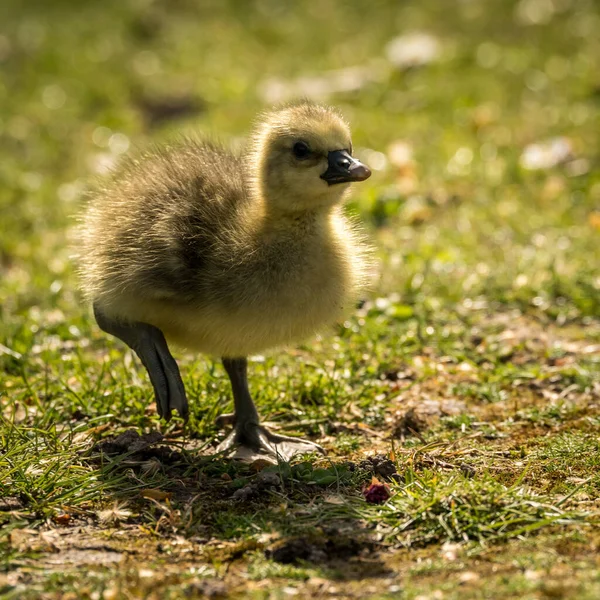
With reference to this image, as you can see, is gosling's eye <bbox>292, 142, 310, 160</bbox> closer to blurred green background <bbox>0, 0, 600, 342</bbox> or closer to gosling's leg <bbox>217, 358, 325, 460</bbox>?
gosling's leg <bbox>217, 358, 325, 460</bbox>

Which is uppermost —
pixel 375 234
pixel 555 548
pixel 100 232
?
pixel 100 232

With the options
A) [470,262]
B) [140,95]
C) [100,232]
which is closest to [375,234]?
[470,262]

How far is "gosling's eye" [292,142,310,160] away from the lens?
405 cm

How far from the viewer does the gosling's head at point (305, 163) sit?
4.02m

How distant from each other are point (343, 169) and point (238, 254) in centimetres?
52

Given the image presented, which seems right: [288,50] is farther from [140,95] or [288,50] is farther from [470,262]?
[470,262]

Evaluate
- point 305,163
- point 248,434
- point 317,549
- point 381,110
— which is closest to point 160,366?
point 248,434

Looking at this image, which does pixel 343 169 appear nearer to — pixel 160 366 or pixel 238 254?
pixel 238 254

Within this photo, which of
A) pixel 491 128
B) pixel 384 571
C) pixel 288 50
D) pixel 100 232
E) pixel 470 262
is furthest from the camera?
pixel 288 50

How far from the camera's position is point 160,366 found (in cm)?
421

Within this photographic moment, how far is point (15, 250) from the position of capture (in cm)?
701

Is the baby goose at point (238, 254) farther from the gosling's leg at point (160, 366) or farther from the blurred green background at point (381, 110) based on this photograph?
the blurred green background at point (381, 110)

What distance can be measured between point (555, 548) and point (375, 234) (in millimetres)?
3860

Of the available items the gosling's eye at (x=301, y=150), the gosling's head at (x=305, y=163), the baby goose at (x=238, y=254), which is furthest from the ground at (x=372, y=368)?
the gosling's eye at (x=301, y=150)
